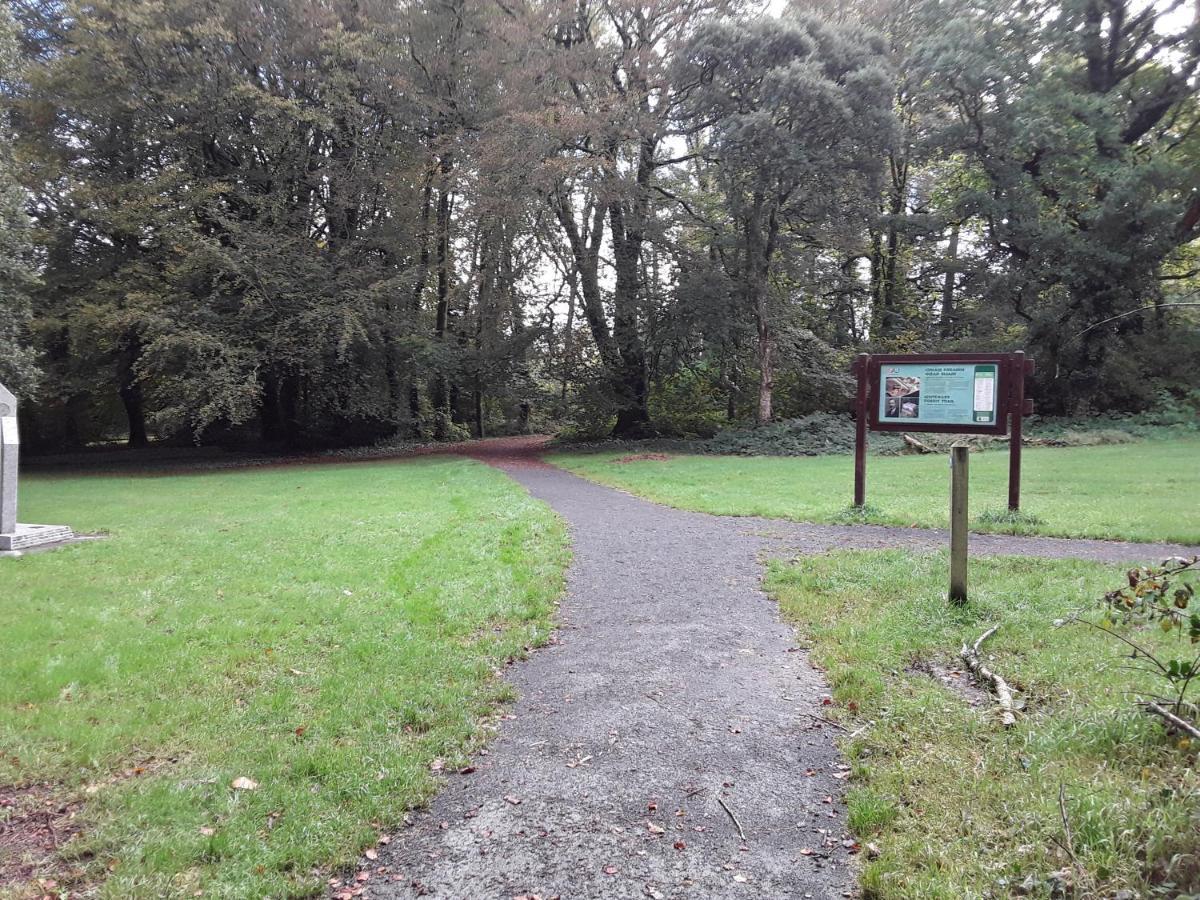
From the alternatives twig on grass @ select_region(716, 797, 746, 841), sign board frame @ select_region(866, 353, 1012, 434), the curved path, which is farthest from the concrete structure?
sign board frame @ select_region(866, 353, 1012, 434)

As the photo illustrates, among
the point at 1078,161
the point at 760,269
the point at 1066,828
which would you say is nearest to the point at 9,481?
the point at 1066,828

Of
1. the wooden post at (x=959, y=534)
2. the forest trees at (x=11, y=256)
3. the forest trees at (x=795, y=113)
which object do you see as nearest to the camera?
the wooden post at (x=959, y=534)

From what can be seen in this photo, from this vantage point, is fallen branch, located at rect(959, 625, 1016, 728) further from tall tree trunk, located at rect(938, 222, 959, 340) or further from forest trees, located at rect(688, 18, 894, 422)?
tall tree trunk, located at rect(938, 222, 959, 340)

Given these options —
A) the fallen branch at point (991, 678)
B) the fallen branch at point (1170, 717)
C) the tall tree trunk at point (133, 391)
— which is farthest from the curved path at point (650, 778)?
the tall tree trunk at point (133, 391)

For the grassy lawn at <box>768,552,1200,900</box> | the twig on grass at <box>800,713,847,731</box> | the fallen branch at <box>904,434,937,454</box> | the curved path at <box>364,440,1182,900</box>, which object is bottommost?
the curved path at <box>364,440,1182,900</box>

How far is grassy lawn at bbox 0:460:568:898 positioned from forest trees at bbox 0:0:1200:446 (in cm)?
1318

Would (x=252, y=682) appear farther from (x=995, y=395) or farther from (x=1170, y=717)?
(x=995, y=395)

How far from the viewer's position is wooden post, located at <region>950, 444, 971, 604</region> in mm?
5316

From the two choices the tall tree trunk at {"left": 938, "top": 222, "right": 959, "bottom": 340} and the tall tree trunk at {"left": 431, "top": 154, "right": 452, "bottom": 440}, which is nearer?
the tall tree trunk at {"left": 431, "top": 154, "right": 452, "bottom": 440}

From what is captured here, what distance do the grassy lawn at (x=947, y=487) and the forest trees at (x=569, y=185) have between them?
5887 millimetres

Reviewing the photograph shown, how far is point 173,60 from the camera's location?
20703 mm

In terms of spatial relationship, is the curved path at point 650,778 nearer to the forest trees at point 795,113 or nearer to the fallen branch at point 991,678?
the fallen branch at point 991,678

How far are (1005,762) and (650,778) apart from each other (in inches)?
59.5

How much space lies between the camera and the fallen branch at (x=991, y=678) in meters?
3.56
